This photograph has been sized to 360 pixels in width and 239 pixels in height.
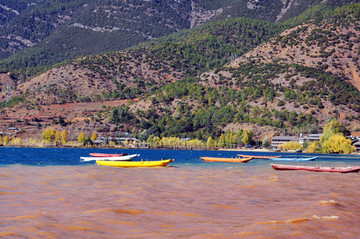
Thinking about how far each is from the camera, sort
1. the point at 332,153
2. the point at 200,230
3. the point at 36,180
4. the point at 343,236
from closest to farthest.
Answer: the point at 343,236 < the point at 200,230 < the point at 36,180 < the point at 332,153

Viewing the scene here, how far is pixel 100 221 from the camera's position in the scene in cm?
2134

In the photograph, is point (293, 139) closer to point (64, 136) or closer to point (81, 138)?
point (81, 138)

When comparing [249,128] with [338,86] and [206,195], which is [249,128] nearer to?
[338,86]

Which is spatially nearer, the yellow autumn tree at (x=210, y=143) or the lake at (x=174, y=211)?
the lake at (x=174, y=211)

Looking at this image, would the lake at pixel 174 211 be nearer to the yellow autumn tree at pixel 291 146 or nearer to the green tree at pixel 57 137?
the yellow autumn tree at pixel 291 146

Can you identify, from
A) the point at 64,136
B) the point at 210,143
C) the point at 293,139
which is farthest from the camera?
the point at 64,136

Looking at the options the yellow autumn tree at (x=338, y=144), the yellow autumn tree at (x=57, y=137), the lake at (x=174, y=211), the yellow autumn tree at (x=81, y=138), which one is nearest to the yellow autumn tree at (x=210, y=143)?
the yellow autumn tree at (x=81, y=138)

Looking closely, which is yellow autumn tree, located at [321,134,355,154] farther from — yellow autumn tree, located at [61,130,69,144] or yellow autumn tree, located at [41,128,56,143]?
yellow autumn tree, located at [41,128,56,143]

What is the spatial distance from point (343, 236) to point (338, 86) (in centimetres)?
17735

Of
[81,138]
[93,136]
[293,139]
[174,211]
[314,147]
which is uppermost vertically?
[93,136]

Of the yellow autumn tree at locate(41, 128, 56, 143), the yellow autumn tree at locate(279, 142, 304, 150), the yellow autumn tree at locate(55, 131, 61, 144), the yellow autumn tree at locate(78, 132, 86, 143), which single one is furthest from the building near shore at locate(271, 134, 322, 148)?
the yellow autumn tree at locate(41, 128, 56, 143)

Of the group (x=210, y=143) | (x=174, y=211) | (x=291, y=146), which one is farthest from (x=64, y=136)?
(x=174, y=211)

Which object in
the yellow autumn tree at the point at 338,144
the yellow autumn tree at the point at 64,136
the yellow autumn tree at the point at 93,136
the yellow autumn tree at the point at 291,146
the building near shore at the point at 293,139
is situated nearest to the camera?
the yellow autumn tree at the point at 338,144

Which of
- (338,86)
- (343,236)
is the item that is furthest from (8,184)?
(338,86)
